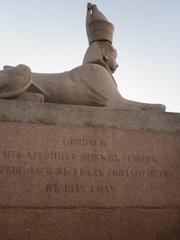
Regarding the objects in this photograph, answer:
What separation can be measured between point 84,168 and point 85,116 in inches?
27.7

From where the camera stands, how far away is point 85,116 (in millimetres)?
5305

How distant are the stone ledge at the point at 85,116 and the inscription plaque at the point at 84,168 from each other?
94 millimetres

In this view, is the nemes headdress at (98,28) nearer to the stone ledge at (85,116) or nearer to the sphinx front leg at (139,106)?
the sphinx front leg at (139,106)

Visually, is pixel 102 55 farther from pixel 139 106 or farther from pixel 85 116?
pixel 85 116

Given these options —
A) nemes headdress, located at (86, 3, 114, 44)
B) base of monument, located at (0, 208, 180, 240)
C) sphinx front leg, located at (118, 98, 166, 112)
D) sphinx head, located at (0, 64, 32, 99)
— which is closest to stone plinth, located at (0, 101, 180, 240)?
base of monument, located at (0, 208, 180, 240)

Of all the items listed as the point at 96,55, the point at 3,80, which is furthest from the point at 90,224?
the point at 96,55

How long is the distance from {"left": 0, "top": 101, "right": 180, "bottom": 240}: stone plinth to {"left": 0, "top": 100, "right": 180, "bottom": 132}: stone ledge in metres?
0.01

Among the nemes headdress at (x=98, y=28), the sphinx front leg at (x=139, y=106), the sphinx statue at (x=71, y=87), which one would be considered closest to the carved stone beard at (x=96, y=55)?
the sphinx statue at (x=71, y=87)

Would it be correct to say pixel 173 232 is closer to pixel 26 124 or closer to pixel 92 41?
pixel 26 124

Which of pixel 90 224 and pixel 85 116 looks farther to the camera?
pixel 85 116

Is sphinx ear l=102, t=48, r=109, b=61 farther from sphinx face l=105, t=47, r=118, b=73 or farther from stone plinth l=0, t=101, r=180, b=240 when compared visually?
stone plinth l=0, t=101, r=180, b=240

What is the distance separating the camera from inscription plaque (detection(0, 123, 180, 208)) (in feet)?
15.6

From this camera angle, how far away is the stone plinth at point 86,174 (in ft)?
15.2

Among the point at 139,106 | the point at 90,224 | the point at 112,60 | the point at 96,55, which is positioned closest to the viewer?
the point at 90,224
